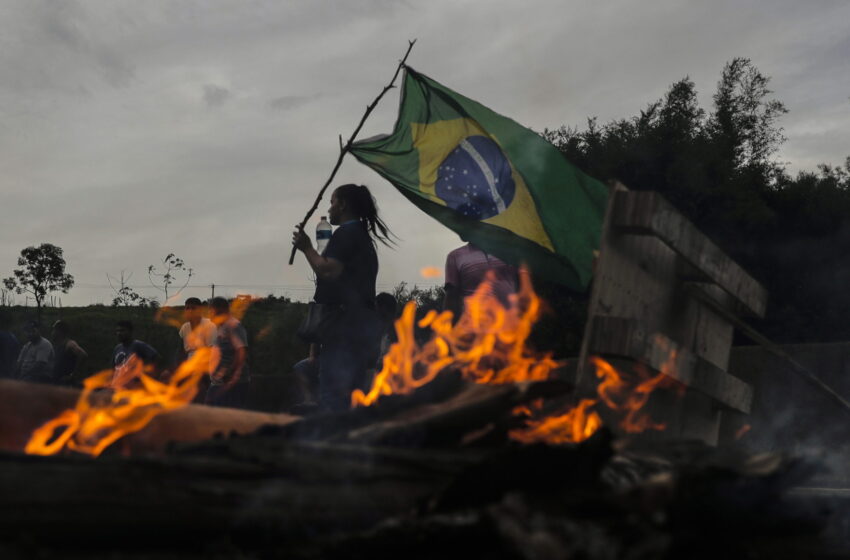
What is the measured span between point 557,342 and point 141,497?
14.2 metres

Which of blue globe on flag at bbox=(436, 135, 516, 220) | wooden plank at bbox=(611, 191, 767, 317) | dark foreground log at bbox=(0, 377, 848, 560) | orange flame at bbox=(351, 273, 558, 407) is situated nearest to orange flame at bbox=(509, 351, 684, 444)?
orange flame at bbox=(351, 273, 558, 407)

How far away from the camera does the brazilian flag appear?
23.5 ft

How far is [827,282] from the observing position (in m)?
18.2

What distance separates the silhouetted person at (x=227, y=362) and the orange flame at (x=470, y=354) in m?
4.16

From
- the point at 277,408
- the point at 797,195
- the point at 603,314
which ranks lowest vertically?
the point at 277,408

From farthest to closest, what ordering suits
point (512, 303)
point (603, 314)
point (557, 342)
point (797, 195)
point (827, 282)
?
point (797, 195) < point (827, 282) < point (557, 342) < point (512, 303) < point (603, 314)

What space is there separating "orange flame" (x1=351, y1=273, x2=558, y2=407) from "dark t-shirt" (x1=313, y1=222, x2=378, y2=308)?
0.90 m

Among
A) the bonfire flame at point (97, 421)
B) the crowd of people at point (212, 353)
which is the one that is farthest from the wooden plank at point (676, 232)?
the crowd of people at point (212, 353)

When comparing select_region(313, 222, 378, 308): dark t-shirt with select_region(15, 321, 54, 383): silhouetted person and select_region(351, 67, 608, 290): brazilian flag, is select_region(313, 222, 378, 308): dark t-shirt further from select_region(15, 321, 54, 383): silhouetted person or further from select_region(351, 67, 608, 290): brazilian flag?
select_region(15, 321, 54, 383): silhouetted person

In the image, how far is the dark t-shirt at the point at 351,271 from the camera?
650cm

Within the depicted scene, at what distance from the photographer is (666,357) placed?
194 inches

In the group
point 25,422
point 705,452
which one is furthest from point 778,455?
point 25,422

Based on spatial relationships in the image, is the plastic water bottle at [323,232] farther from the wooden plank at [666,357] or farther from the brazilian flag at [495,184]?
the wooden plank at [666,357]

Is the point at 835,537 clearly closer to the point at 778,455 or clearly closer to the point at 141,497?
the point at 778,455
